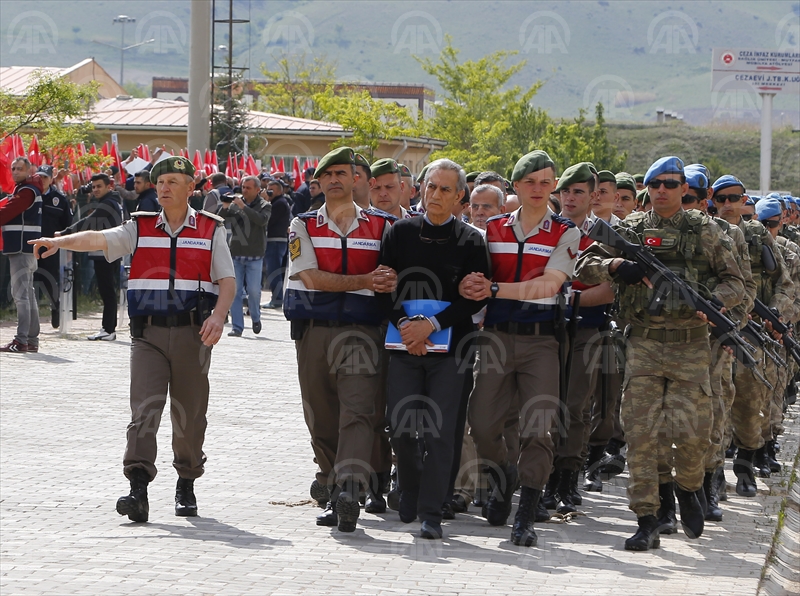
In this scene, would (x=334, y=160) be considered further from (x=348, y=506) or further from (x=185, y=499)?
(x=185, y=499)

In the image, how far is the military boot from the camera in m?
7.23

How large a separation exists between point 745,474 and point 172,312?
465 centimetres

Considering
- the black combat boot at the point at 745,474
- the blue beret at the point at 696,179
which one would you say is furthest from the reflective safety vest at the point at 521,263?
the black combat boot at the point at 745,474

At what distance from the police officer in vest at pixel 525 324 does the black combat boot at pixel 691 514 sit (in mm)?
910

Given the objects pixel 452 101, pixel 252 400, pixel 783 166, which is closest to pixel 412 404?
pixel 252 400

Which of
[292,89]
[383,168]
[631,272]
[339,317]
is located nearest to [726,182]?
[631,272]

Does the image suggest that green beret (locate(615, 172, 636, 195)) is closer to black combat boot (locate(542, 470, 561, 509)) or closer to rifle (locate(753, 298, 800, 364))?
rifle (locate(753, 298, 800, 364))

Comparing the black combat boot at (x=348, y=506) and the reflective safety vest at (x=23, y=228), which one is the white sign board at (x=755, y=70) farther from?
the black combat boot at (x=348, y=506)

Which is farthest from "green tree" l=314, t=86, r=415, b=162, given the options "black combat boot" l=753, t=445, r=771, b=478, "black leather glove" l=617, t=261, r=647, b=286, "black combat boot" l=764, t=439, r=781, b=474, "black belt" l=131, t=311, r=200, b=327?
"black leather glove" l=617, t=261, r=647, b=286

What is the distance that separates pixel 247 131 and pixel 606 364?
46.6 meters

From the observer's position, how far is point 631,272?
721 centimetres

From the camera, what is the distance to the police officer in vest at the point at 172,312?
25.3 ft

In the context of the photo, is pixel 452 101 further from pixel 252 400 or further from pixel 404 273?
pixel 404 273

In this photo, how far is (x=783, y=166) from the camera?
301 feet
